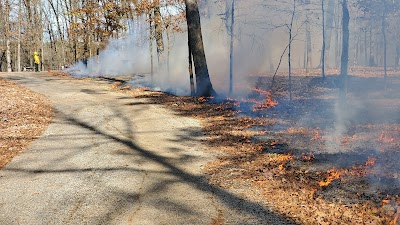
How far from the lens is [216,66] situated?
27250 mm

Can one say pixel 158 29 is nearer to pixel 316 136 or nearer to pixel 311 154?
pixel 316 136

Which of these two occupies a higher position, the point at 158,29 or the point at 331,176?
the point at 158,29

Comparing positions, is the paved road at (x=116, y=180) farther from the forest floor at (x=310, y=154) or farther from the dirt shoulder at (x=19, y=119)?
the forest floor at (x=310, y=154)

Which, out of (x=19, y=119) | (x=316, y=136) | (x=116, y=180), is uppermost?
(x=19, y=119)

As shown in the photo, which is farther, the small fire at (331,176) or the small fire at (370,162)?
the small fire at (370,162)

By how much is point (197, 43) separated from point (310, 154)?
873 centimetres

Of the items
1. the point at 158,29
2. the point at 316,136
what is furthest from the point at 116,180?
the point at 158,29

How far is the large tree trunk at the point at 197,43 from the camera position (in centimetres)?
1385

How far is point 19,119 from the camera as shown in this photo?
382 inches

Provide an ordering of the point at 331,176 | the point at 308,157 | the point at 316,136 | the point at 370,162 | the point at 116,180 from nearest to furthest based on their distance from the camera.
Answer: the point at 331,176
the point at 116,180
the point at 370,162
the point at 308,157
the point at 316,136

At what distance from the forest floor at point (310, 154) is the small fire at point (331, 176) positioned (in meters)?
0.01

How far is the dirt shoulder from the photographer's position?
7.22 meters

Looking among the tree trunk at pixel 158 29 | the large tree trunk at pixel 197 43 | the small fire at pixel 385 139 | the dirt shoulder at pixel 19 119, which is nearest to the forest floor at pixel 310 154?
the small fire at pixel 385 139

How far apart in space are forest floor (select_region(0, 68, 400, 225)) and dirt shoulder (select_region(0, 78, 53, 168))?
225mm
